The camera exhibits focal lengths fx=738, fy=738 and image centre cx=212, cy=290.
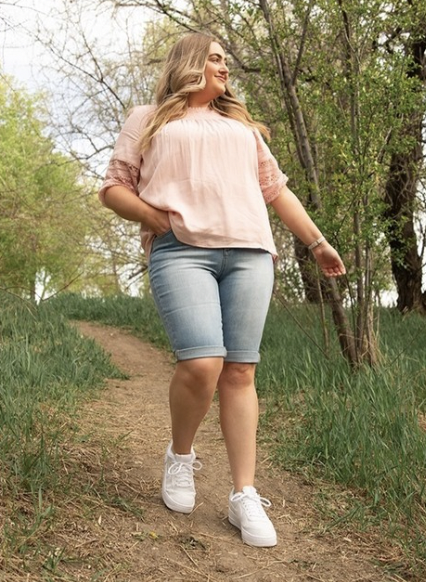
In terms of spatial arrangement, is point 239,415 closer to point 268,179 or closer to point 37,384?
point 268,179

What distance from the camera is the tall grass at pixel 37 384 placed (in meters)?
2.88

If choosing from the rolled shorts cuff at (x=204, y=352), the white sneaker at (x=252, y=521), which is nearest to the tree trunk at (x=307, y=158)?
the white sneaker at (x=252, y=521)

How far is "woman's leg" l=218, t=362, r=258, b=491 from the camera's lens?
2738mm

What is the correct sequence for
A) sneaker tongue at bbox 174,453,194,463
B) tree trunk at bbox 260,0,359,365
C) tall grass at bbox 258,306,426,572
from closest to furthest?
sneaker tongue at bbox 174,453,194,463 < tall grass at bbox 258,306,426,572 < tree trunk at bbox 260,0,359,365

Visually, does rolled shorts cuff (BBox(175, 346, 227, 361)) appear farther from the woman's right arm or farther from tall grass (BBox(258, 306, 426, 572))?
tall grass (BBox(258, 306, 426, 572))

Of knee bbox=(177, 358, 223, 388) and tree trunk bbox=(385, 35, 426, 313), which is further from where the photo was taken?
tree trunk bbox=(385, 35, 426, 313)

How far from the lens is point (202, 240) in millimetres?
2619

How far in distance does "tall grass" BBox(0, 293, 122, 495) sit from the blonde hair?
131 centimetres

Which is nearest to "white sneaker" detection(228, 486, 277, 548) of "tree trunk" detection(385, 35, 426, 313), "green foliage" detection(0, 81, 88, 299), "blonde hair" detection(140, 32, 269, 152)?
"blonde hair" detection(140, 32, 269, 152)

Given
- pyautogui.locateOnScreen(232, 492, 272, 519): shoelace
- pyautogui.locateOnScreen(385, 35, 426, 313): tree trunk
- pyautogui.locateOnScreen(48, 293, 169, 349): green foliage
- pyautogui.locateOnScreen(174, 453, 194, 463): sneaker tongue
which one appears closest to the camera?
pyautogui.locateOnScreen(232, 492, 272, 519): shoelace

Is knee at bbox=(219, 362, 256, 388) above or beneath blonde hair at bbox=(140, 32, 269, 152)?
beneath

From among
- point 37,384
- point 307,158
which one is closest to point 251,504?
point 37,384

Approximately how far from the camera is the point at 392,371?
16.5 feet

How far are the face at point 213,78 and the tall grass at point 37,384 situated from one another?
1.46 m
